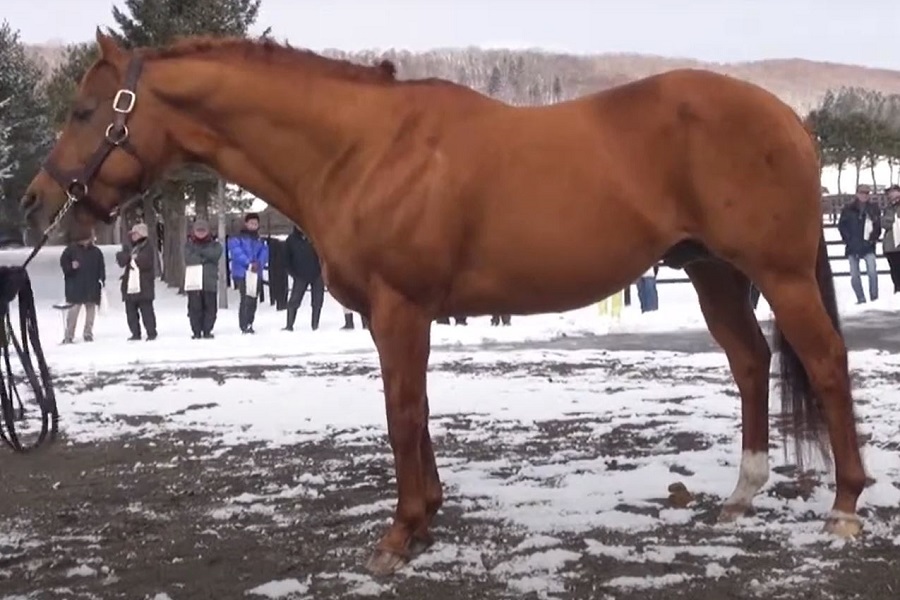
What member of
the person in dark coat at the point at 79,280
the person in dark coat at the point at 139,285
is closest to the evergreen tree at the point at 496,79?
the person in dark coat at the point at 139,285

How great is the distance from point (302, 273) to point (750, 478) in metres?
11.2

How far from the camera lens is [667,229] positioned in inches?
170

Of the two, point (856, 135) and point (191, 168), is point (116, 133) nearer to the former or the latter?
point (191, 168)

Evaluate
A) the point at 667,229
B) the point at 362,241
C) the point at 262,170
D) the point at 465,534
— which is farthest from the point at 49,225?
the point at 667,229

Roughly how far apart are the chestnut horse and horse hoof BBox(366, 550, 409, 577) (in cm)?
1

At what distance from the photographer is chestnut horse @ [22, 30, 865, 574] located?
4.18m

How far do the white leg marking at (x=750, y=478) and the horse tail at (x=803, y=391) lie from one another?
0.19 m

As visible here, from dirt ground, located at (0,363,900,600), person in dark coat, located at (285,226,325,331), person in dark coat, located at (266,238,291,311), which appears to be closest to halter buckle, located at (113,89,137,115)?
dirt ground, located at (0,363,900,600)

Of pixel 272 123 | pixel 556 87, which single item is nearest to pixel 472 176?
pixel 272 123

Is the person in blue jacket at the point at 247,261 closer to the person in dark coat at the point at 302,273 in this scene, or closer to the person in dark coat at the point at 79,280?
the person in dark coat at the point at 302,273

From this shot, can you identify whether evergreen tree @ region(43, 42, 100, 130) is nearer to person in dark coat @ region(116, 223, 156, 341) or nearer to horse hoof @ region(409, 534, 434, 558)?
person in dark coat @ region(116, 223, 156, 341)

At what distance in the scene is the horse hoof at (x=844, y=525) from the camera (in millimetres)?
4309

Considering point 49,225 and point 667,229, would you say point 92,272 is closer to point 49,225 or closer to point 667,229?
point 49,225

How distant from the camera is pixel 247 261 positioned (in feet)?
52.3
